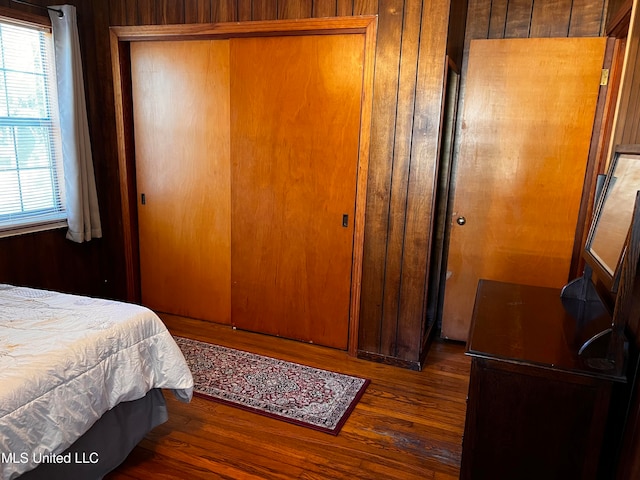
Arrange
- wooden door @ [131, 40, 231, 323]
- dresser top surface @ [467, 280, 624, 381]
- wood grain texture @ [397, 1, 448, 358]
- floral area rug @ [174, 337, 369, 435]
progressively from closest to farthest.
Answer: dresser top surface @ [467, 280, 624, 381], floral area rug @ [174, 337, 369, 435], wood grain texture @ [397, 1, 448, 358], wooden door @ [131, 40, 231, 323]

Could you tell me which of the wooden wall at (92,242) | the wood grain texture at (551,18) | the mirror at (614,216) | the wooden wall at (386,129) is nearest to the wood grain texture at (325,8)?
the wooden wall at (386,129)

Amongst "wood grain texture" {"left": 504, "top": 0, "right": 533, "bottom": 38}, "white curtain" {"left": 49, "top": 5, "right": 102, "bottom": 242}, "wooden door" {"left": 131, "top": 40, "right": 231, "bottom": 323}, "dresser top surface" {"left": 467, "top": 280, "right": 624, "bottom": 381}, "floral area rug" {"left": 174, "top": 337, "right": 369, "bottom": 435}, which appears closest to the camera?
"dresser top surface" {"left": 467, "top": 280, "right": 624, "bottom": 381}

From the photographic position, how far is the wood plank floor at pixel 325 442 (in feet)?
6.43

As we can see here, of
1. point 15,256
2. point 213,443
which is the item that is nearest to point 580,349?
point 213,443

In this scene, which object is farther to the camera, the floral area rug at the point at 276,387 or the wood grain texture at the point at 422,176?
the wood grain texture at the point at 422,176

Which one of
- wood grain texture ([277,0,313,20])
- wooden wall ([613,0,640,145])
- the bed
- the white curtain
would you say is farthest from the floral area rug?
wood grain texture ([277,0,313,20])

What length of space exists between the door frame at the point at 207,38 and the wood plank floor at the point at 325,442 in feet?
2.02

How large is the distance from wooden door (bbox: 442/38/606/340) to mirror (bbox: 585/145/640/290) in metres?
1.18

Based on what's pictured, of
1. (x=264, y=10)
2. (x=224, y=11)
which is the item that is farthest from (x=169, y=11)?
(x=264, y=10)

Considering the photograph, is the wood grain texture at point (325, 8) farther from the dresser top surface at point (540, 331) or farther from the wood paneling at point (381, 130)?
the dresser top surface at point (540, 331)

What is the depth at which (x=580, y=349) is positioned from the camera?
1.39 m

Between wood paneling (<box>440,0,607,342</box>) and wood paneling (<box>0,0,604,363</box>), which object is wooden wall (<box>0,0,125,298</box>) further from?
wood paneling (<box>440,0,607,342</box>)

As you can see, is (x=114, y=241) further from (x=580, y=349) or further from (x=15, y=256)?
(x=580, y=349)

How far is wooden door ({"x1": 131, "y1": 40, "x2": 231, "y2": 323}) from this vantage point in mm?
3129
